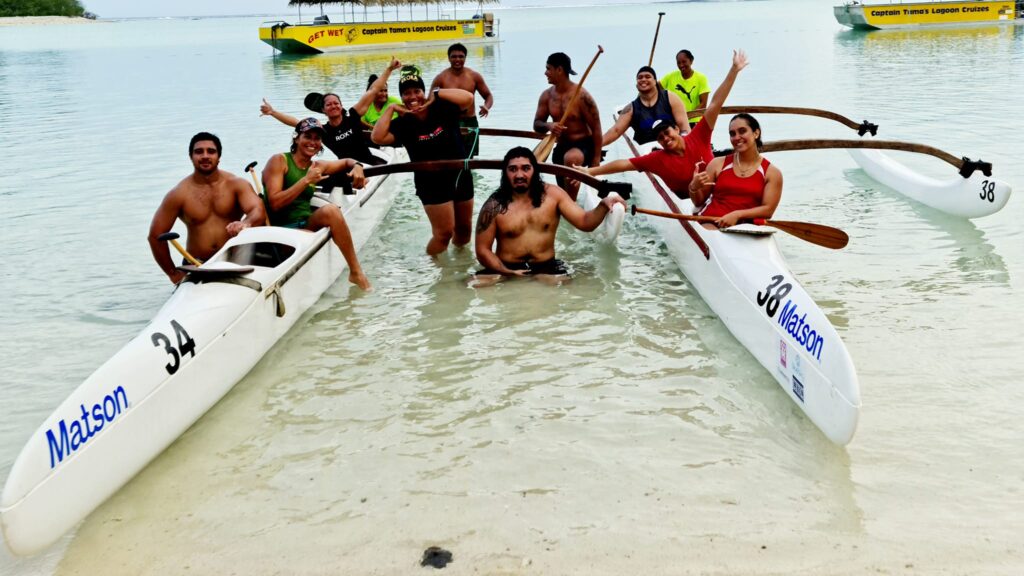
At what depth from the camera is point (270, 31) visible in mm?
35281

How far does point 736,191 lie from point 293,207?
9.94ft

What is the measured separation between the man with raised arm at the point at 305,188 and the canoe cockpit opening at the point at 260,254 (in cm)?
41

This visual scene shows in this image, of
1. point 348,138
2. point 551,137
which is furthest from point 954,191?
point 348,138

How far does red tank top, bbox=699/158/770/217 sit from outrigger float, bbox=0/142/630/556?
0.61m

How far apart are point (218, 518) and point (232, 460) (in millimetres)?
483

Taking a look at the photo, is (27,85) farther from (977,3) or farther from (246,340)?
(977,3)

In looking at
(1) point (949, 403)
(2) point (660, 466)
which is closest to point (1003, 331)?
(1) point (949, 403)

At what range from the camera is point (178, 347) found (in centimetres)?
398

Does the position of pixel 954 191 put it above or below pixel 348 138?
below

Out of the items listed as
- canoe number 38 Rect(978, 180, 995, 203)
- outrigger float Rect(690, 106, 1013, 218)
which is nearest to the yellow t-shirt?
outrigger float Rect(690, 106, 1013, 218)

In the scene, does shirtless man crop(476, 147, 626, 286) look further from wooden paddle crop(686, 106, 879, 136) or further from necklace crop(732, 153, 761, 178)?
wooden paddle crop(686, 106, 879, 136)

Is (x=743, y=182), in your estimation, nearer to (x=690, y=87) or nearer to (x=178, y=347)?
(x=178, y=347)

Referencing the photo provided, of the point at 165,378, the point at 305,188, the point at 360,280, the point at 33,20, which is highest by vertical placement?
the point at 33,20

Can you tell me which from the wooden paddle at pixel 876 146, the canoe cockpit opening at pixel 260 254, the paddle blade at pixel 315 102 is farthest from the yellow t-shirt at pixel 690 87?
the canoe cockpit opening at pixel 260 254
